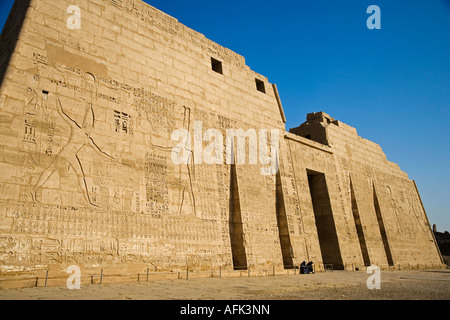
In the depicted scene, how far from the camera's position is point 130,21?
7773mm

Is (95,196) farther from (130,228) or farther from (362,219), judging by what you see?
(362,219)

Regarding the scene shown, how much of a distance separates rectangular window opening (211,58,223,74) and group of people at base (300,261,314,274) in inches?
220

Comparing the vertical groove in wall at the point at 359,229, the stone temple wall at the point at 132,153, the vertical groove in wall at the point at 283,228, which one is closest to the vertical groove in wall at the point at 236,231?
the stone temple wall at the point at 132,153

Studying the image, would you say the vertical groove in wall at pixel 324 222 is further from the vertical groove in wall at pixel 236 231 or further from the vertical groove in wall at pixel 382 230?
the vertical groove in wall at pixel 236 231

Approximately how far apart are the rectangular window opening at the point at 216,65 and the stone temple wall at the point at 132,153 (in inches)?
2.5

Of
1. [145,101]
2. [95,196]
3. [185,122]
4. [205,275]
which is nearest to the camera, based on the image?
[95,196]

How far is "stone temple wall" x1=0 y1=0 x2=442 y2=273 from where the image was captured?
18.0ft

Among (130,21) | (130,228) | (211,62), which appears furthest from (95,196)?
(211,62)

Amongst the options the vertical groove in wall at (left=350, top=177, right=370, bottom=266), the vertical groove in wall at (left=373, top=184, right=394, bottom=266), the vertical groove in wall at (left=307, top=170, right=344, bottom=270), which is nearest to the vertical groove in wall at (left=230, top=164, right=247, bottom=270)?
the vertical groove in wall at (left=307, top=170, right=344, bottom=270)

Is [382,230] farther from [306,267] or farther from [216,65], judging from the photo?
[216,65]

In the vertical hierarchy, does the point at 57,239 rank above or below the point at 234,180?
below

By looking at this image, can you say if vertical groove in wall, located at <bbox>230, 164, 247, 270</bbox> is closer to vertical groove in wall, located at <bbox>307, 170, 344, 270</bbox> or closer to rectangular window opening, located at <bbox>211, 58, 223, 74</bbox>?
rectangular window opening, located at <bbox>211, 58, 223, 74</bbox>

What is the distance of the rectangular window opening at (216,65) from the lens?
32.0 feet
